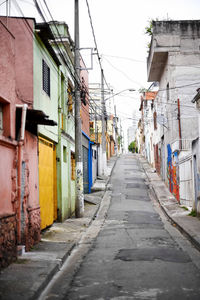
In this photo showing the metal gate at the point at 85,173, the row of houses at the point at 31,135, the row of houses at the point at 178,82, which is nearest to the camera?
the row of houses at the point at 31,135

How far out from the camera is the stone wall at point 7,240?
6.76 m

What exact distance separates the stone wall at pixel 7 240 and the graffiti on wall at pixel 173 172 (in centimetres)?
1454

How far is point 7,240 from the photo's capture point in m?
7.00

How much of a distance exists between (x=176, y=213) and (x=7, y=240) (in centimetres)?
1102

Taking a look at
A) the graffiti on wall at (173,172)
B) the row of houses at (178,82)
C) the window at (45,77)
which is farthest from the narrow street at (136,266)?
the row of houses at (178,82)

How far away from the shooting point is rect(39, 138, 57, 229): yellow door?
1138cm

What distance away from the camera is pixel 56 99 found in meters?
13.9

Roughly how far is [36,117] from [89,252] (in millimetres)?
3604

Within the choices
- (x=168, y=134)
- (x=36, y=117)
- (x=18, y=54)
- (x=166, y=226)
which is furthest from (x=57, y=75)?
(x=168, y=134)

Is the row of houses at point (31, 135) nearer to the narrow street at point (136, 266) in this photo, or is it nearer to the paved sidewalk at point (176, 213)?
the narrow street at point (136, 266)

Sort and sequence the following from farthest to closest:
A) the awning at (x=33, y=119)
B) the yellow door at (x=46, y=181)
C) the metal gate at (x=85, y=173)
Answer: the metal gate at (x=85, y=173) → the yellow door at (x=46, y=181) → the awning at (x=33, y=119)

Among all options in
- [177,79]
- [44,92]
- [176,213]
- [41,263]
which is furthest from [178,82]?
[41,263]

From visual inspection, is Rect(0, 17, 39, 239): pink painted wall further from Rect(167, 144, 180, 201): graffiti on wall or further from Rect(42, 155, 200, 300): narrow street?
Rect(167, 144, 180, 201): graffiti on wall

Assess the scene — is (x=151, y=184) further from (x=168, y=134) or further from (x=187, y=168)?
(x=187, y=168)
